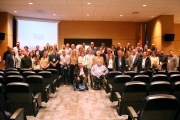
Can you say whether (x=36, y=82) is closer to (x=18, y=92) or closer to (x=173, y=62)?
(x=18, y=92)

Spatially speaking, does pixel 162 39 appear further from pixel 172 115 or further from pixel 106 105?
pixel 172 115

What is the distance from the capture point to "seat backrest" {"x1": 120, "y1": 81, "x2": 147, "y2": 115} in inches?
110

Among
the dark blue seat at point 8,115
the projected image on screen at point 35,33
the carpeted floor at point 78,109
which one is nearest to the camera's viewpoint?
the dark blue seat at point 8,115

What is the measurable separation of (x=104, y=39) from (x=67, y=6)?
5043mm

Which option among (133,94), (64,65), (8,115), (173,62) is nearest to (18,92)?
(8,115)

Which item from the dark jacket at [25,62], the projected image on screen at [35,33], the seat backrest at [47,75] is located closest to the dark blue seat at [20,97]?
the seat backrest at [47,75]

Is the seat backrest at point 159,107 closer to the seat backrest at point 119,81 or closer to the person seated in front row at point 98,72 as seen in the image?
the seat backrest at point 119,81

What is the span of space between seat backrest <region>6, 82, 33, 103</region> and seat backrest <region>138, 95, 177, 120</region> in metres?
1.89

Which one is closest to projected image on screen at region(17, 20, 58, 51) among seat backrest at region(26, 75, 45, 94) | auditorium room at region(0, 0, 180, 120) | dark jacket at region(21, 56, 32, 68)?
auditorium room at region(0, 0, 180, 120)

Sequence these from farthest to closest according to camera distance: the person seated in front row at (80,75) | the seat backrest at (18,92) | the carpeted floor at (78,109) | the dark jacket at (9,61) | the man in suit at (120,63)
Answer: the dark jacket at (9,61) < the man in suit at (120,63) < the person seated in front row at (80,75) < the carpeted floor at (78,109) < the seat backrest at (18,92)

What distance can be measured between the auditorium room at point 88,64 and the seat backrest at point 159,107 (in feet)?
0.04

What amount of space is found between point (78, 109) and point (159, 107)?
2619mm

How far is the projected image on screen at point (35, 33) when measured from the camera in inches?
464

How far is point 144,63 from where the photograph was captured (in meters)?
7.38
